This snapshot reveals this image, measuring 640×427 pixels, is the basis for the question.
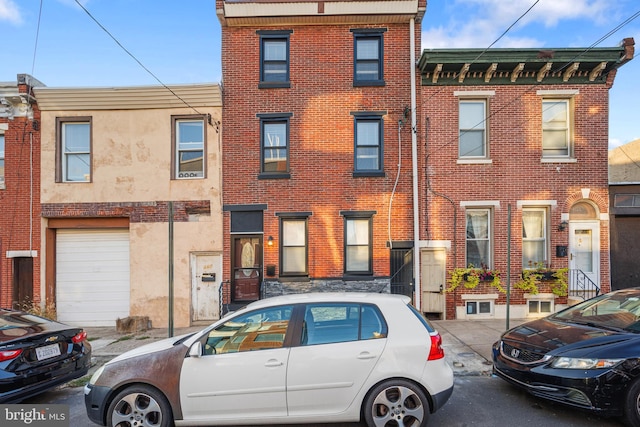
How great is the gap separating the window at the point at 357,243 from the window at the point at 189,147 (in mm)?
4675

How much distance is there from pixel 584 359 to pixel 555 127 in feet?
27.3

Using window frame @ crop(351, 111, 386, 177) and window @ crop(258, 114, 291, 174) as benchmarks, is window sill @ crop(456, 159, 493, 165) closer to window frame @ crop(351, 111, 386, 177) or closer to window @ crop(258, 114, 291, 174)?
window frame @ crop(351, 111, 386, 177)

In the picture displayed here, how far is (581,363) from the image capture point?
402 cm

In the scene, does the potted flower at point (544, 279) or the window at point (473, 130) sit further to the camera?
the window at point (473, 130)

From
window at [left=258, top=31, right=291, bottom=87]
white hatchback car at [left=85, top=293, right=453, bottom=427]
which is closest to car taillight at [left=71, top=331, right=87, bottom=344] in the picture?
white hatchback car at [left=85, top=293, right=453, bottom=427]

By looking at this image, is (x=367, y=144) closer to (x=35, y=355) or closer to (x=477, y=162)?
(x=477, y=162)

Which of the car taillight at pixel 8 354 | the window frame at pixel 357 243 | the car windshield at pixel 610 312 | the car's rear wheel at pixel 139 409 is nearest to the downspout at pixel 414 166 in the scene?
the window frame at pixel 357 243

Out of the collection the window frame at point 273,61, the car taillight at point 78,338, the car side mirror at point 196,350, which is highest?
the window frame at point 273,61

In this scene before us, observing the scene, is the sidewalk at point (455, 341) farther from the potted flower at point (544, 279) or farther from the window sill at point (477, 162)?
the window sill at point (477, 162)

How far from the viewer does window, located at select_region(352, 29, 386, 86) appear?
10.0 metres

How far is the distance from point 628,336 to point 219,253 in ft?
29.1

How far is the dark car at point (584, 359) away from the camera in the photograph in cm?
383

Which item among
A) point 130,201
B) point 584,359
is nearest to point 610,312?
point 584,359

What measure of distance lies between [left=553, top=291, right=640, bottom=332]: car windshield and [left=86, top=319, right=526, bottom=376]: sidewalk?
1675mm
